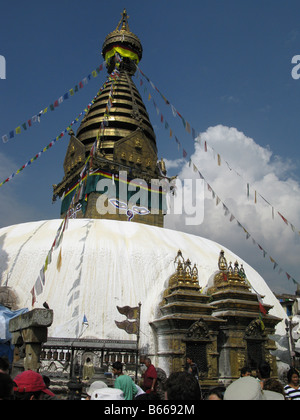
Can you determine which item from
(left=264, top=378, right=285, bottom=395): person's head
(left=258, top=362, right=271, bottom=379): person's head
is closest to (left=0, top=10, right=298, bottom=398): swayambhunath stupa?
(left=258, top=362, right=271, bottom=379): person's head

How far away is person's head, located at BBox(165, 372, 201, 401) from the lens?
281 cm

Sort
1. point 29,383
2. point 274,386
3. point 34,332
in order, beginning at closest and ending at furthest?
1. point 29,383
2. point 274,386
3. point 34,332

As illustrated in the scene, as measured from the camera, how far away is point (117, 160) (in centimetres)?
2555

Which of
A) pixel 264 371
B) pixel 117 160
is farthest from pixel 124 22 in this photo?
pixel 264 371

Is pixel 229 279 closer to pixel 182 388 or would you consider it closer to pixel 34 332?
pixel 34 332

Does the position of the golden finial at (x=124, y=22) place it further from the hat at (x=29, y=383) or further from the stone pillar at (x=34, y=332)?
the hat at (x=29, y=383)

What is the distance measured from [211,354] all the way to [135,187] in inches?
607

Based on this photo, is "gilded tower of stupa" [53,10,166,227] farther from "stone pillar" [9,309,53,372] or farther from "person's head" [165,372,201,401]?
"person's head" [165,372,201,401]

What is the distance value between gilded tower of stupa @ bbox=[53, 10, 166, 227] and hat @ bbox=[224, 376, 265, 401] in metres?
20.1

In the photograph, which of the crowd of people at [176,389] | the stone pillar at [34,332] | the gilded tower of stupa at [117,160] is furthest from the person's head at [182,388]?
the gilded tower of stupa at [117,160]

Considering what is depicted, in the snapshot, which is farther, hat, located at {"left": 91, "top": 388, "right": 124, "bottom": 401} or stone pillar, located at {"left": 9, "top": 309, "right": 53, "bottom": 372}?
stone pillar, located at {"left": 9, "top": 309, "right": 53, "bottom": 372}

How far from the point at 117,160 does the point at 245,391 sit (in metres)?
23.5

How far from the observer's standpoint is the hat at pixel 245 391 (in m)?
2.78

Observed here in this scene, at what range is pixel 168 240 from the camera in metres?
17.7
